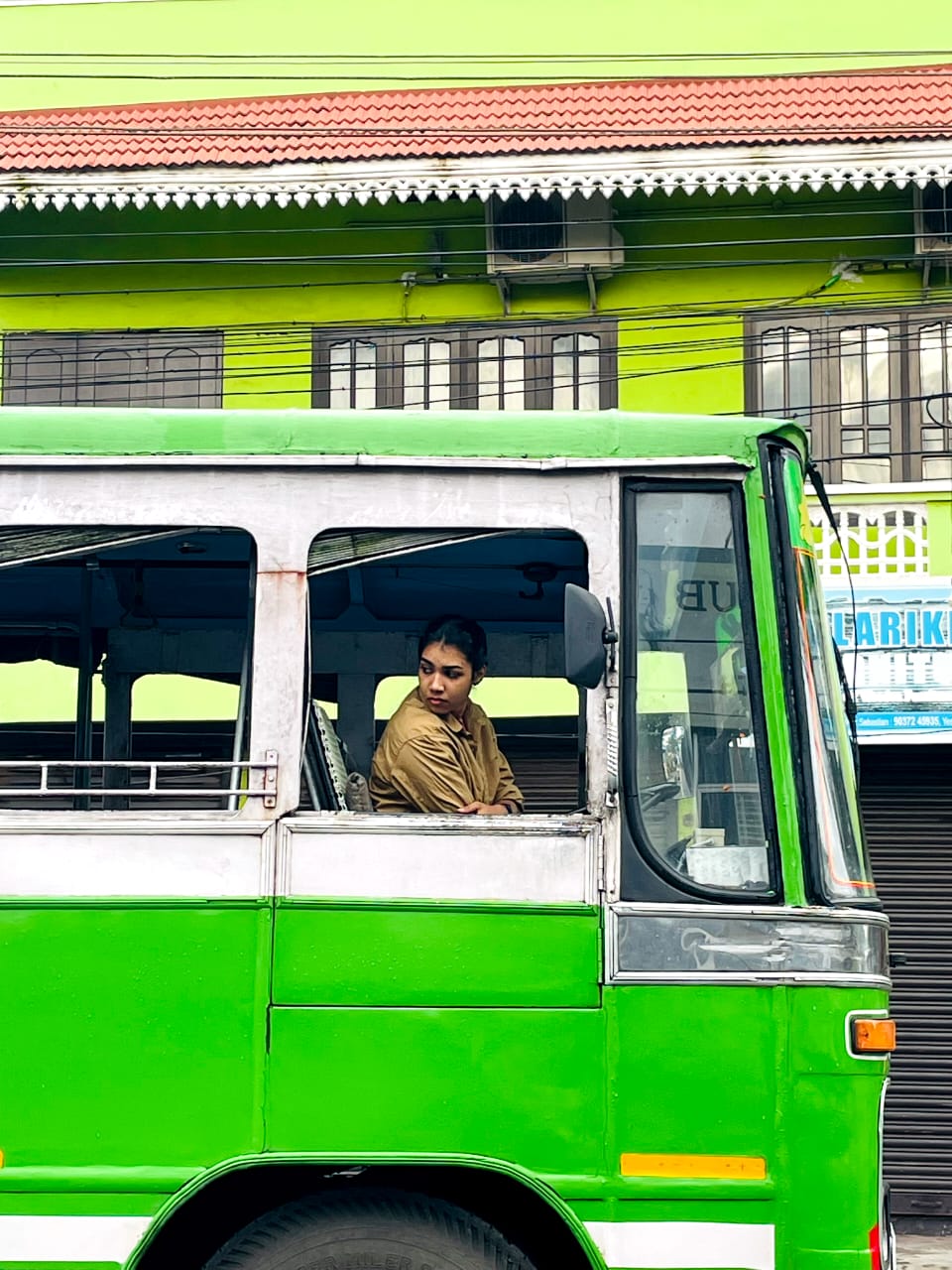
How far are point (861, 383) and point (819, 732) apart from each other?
864 cm

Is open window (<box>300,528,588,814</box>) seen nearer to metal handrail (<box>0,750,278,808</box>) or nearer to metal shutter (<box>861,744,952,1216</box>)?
metal handrail (<box>0,750,278,808</box>)

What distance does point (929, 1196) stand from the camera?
11.2m

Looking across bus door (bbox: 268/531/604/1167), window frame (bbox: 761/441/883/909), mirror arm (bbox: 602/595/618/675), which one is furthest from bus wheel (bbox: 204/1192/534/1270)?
mirror arm (bbox: 602/595/618/675)

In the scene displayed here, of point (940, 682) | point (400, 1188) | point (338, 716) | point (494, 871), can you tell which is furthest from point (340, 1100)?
point (940, 682)

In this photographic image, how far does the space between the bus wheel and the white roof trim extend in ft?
29.1

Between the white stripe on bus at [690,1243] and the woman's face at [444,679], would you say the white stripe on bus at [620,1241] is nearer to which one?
the white stripe on bus at [690,1243]

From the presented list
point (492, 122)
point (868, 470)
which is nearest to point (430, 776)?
point (868, 470)

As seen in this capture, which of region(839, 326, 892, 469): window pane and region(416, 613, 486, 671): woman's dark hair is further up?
region(839, 326, 892, 469): window pane

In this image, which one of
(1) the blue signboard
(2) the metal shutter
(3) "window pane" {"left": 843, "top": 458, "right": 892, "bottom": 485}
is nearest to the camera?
(2) the metal shutter

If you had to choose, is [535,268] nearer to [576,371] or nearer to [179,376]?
[576,371]

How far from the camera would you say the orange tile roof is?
12.3m

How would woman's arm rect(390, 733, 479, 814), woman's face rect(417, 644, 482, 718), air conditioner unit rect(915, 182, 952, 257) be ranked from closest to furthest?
woman's arm rect(390, 733, 479, 814)
woman's face rect(417, 644, 482, 718)
air conditioner unit rect(915, 182, 952, 257)

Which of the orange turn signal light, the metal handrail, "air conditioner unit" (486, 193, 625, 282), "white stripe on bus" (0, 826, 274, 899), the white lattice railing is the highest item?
"air conditioner unit" (486, 193, 625, 282)

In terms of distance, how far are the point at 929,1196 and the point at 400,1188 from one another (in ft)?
25.2
